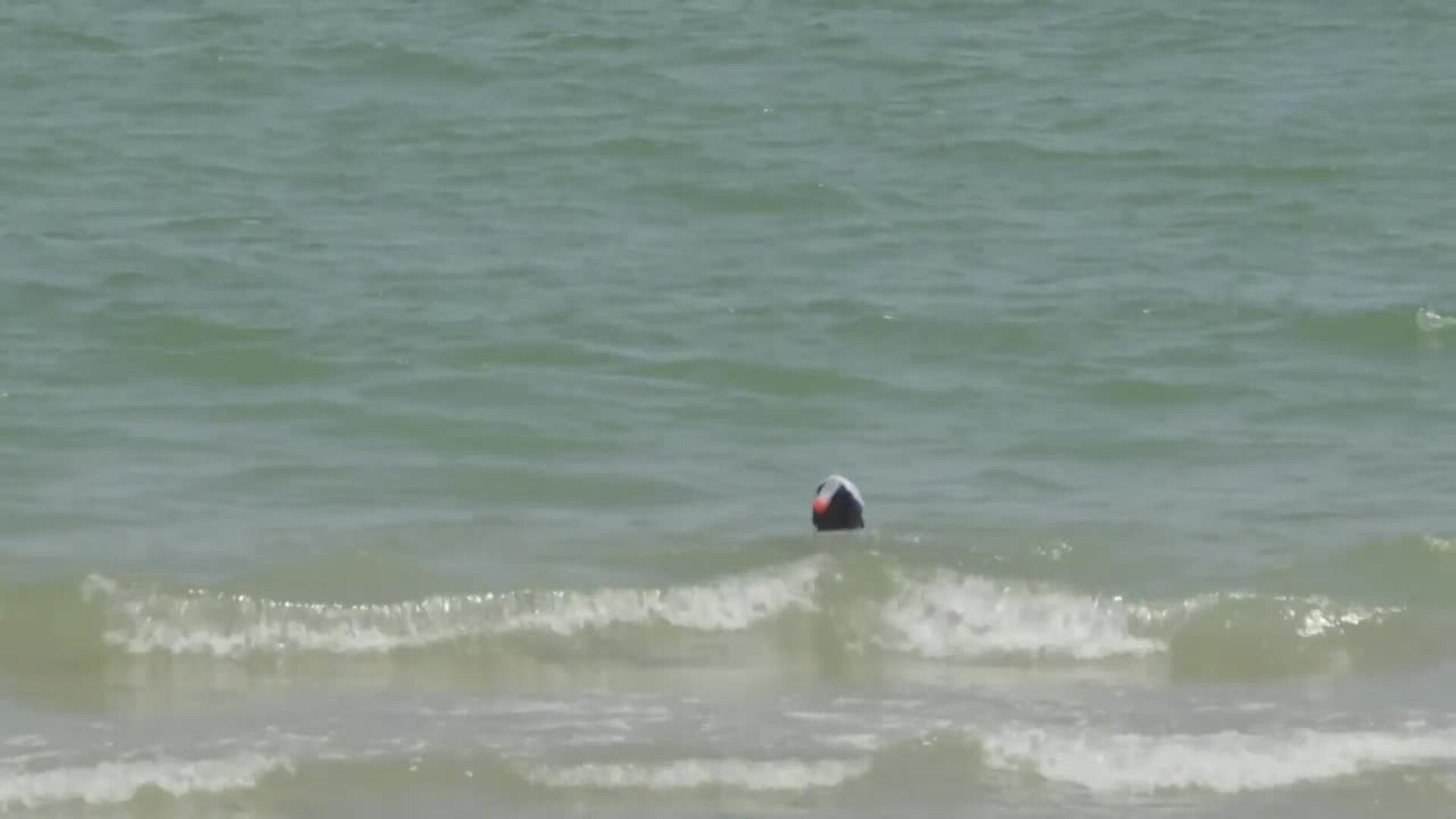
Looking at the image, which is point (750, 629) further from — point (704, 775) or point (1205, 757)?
point (1205, 757)

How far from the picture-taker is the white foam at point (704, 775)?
7.77 meters

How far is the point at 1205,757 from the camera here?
7.98 meters

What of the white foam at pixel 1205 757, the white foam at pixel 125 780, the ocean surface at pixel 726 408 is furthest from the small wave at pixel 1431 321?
the white foam at pixel 125 780

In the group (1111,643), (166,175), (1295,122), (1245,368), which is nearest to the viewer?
(1111,643)

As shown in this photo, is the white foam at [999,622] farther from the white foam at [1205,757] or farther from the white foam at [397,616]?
the white foam at [1205,757]

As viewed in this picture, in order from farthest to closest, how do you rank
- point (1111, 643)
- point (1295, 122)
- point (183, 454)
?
1. point (1295, 122)
2. point (183, 454)
3. point (1111, 643)

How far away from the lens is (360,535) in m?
10.3

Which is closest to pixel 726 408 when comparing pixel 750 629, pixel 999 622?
pixel 750 629

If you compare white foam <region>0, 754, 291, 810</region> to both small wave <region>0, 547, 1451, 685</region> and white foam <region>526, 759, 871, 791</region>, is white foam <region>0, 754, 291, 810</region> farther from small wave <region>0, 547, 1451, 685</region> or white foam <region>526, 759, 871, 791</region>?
small wave <region>0, 547, 1451, 685</region>

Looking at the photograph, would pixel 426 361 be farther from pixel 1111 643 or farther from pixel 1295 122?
pixel 1295 122

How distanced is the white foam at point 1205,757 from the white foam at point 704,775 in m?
0.55

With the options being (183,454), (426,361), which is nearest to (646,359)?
(426,361)

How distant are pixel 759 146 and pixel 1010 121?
1.71 metres

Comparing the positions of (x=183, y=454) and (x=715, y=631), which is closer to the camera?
(x=715, y=631)
